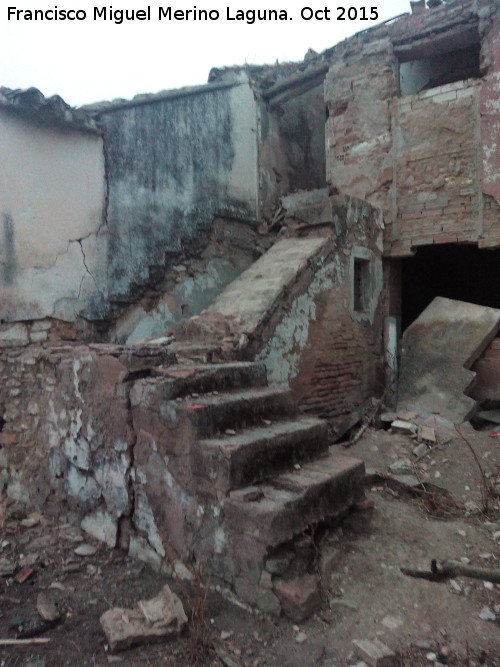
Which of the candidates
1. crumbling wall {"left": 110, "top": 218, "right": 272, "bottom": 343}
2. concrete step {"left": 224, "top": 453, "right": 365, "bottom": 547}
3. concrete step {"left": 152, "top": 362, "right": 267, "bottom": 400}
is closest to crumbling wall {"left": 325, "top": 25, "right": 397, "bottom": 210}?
crumbling wall {"left": 110, "top": 218, "right": 272, "bottom": 343}

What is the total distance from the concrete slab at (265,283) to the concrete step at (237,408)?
1183mm

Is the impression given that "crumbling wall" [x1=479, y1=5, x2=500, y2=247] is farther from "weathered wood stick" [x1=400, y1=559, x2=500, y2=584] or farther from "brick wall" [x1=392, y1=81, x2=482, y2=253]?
"weathered wood stick" [x1=400, y1=559, x2=500, y2=584]

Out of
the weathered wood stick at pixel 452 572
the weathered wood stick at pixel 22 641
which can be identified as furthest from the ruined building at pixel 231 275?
the weathered wood stick at pixel 22 641

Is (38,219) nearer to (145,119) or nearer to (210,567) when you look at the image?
(145,119)

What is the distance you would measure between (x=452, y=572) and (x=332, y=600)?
0.66 metres

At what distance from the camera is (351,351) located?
6.07 m

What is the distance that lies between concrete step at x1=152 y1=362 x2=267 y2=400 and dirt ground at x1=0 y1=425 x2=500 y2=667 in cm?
120

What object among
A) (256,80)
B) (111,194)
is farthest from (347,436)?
(256,80)

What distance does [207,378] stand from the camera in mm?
3529

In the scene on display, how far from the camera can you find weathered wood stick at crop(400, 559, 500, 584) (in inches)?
94.4

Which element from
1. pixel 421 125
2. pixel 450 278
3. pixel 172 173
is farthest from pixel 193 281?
pixel 450 278

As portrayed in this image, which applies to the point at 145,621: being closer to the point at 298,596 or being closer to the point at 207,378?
the point at 298,596

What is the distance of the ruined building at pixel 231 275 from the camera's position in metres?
3.11

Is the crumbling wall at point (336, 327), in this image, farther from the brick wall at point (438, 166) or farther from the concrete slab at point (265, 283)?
the brick wall at point (438, 166)
